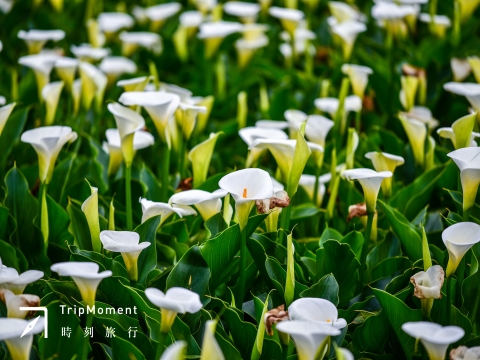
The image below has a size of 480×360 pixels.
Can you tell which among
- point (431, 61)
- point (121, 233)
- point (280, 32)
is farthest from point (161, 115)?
point (280, 32)

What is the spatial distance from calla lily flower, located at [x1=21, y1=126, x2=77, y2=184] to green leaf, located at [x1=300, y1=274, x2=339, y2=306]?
2.08 ft

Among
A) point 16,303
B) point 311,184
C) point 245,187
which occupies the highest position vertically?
point 245,187

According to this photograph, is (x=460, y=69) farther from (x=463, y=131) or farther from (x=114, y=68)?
(x=114, y=68)

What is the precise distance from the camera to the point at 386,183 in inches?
63.3

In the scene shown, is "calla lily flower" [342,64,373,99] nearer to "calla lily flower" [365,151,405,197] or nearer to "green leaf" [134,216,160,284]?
"calla lily flower" [365,151,405,197]

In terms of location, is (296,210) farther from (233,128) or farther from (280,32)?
(280,32)

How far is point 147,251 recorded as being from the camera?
4.33ft

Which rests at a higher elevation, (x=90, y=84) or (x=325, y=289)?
(x=90, y=84)

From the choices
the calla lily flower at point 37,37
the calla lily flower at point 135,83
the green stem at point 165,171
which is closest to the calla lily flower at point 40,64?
the calla lily flower at point 37,37

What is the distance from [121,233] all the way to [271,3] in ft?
8.67

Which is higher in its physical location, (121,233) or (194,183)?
(121,233)

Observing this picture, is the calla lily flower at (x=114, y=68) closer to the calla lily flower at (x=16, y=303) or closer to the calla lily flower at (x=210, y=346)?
the calla lily flower at (x=16, y=303)

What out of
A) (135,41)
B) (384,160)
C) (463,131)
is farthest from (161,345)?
(135,41)

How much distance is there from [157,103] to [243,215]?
14.1 inches
